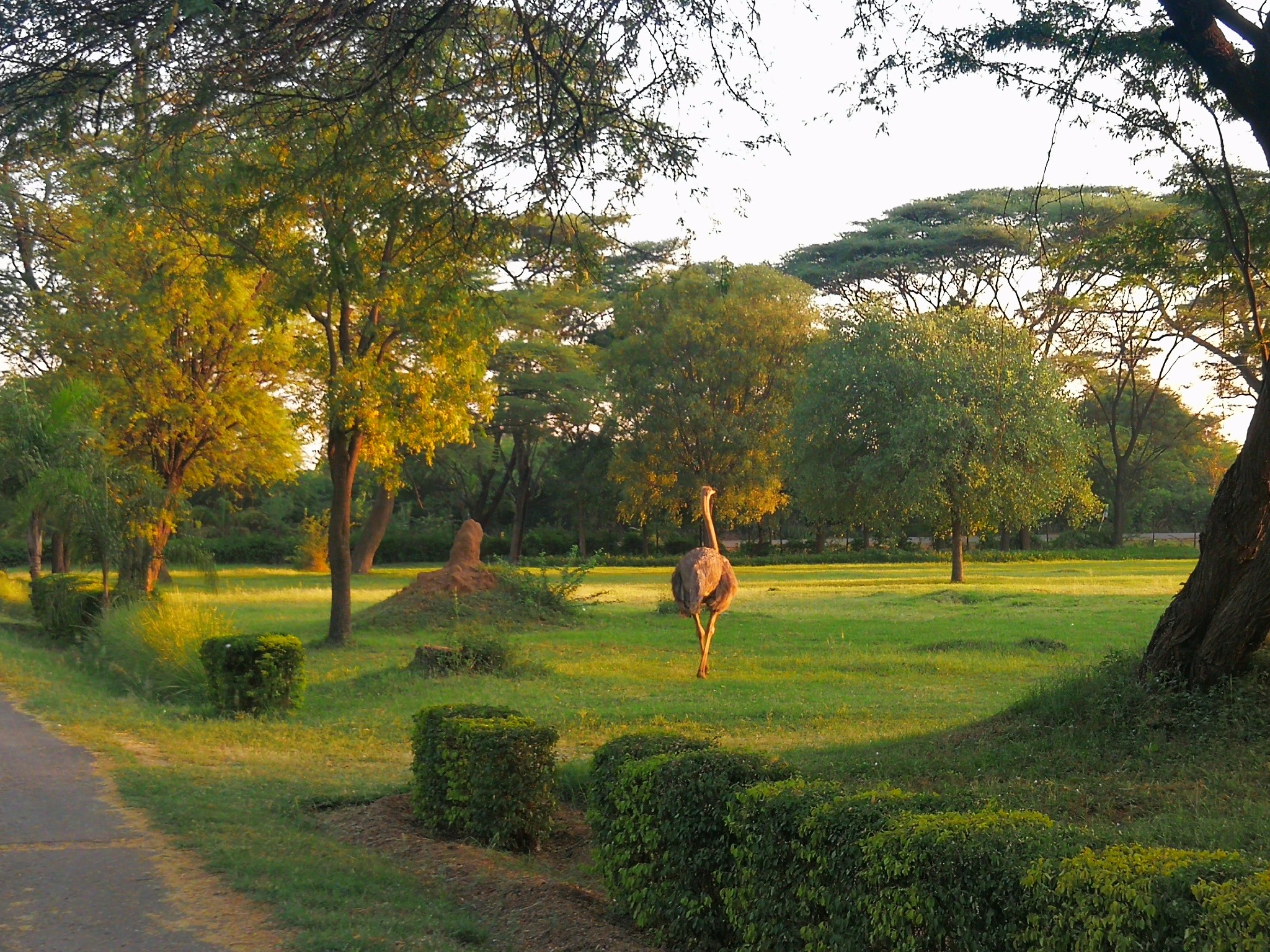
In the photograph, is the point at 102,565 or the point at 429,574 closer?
the point at 102,565

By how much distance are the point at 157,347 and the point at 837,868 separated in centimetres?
2290

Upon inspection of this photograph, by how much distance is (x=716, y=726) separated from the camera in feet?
37.3

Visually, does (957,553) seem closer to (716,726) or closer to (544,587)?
(544,587)

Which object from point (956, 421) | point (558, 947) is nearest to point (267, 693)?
point (558, 947)

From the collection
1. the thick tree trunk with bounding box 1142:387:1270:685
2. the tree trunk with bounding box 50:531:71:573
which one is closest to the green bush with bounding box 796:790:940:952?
the thick tree trunk with bounding box 1142:387:1270:685

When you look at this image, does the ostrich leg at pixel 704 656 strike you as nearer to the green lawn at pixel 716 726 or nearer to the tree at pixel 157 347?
the green lawn at pixel 716 726

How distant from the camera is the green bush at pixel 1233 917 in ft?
10.8

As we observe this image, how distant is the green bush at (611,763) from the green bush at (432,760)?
1532 millimetres

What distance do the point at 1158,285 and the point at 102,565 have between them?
17.5 m

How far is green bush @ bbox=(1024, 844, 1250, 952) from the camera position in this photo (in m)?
3.56

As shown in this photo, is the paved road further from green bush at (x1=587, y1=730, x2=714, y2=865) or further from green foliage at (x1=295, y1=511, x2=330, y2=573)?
green foliage at (x1=295, y1=511, x2=330, y2=573)

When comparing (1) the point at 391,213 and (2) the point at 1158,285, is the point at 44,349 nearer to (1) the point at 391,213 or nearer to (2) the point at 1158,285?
(1) the point at 391,213

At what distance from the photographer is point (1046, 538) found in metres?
70.0

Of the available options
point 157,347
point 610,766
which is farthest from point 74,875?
point 157,347
